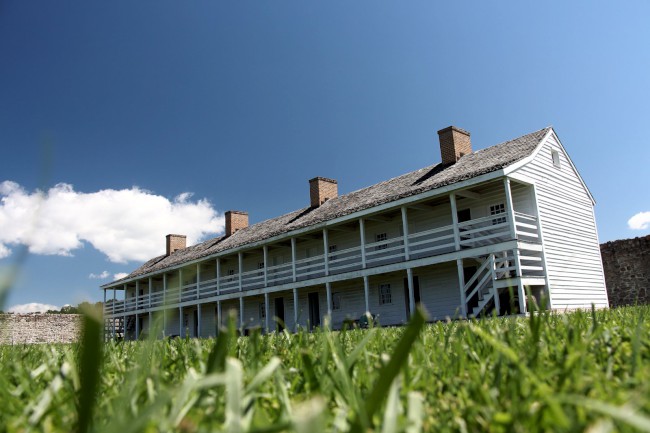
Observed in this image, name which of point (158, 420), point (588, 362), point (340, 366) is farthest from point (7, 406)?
point (588, 362)

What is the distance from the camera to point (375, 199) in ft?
78.8

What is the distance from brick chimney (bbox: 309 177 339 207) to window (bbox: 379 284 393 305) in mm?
7318

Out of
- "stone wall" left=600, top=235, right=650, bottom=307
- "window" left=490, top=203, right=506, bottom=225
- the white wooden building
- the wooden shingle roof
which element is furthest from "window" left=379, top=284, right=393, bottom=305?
"stone wall" left=600, top=235, right=650, bottom=307

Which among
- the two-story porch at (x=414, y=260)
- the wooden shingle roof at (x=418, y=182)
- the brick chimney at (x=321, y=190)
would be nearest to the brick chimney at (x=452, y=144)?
the wooden shingle roof at (x=418, y=182)

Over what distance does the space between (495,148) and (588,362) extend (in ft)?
77.6

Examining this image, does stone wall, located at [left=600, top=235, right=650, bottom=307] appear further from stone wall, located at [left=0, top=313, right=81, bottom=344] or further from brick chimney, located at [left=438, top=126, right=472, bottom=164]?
stone wall, located at [left=0, top=313, right=81, bottom=344]

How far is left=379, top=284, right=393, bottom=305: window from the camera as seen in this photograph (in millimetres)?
25750

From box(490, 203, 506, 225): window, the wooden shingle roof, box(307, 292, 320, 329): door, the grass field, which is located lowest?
the grass field

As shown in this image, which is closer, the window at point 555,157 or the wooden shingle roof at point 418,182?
the wooden shingle roof at point 418,182

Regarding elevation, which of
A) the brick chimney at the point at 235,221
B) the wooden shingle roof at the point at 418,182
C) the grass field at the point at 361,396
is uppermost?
the brick chimney at the point at 235,221

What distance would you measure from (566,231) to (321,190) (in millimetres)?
13803

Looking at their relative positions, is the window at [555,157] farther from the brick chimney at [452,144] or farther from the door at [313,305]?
the door at [313,305]

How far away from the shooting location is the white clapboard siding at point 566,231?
20.7 metres

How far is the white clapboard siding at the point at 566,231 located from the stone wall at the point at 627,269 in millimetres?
2697
